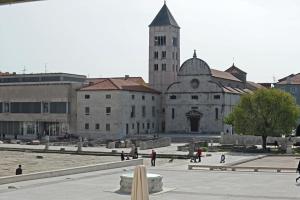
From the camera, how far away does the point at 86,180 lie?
92.7 ft

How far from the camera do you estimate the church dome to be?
90562 mm

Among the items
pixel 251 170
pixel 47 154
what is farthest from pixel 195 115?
pixel 251 170

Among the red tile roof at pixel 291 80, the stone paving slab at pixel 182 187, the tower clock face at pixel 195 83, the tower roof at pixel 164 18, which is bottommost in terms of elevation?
the stone paving slab at pixel 182 187

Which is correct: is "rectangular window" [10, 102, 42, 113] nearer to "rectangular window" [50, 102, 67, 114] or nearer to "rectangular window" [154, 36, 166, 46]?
"rectangular window" [50, 102, 67, 114]

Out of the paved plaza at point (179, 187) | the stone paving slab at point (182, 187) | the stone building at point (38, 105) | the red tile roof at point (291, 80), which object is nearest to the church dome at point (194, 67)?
the stone building at point (38, 105)

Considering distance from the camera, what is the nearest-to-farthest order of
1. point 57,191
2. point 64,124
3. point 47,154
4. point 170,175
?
1. point 57,191
2. point 170,175
3. point 47,154
4. point 64,124

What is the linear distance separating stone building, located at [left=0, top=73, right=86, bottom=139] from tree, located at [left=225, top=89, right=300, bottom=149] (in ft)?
112

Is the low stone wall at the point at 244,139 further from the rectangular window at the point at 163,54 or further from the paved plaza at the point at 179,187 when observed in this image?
the paved plaza at the point at 179,187

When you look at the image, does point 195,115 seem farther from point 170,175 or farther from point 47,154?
point 170,175

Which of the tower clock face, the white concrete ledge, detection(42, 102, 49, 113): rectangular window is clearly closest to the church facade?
the tower clock face

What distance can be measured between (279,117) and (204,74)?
30931mm

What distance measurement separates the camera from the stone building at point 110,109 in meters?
83.9

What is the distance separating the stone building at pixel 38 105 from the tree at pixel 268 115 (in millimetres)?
34015

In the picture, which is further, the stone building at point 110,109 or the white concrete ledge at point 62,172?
the stone building at point 110,109
